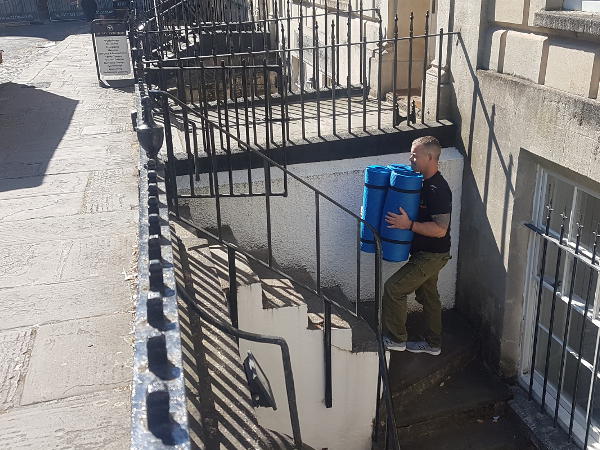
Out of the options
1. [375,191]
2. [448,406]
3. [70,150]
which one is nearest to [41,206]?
[70,150]

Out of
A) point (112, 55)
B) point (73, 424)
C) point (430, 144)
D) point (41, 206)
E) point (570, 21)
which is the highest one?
point (570, 21)

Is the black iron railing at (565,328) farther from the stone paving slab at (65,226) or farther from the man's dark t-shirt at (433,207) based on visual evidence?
the stone paving slab at (65,226)

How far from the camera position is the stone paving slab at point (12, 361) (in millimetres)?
3078

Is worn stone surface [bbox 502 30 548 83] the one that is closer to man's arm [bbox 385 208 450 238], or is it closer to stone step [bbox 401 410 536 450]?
man's arm [bbox 385 208 450 238]

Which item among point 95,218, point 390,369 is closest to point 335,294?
point 390,369

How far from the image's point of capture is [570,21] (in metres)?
4.39

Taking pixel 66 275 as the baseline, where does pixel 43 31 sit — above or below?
above

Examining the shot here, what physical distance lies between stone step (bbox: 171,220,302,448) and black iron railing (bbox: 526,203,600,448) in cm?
244

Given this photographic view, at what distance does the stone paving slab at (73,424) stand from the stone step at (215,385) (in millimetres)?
343

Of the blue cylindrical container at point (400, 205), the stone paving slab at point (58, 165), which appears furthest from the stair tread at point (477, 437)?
the stone paving slab at point (58, 165)

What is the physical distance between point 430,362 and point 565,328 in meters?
1.47

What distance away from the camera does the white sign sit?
38.0 feet

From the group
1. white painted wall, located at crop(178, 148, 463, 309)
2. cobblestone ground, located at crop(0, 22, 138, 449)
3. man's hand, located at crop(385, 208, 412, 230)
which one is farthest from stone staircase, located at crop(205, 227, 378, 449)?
cobblestone ground, located at crop(0, 22, 138, 449)

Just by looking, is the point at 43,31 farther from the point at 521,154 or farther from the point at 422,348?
the point at 521,154
